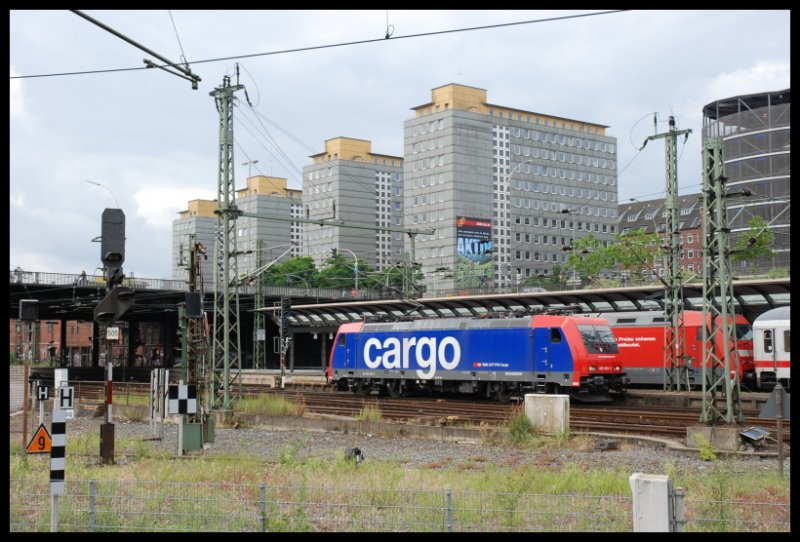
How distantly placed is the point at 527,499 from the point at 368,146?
148800 mm

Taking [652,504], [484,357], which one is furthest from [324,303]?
[652,504]

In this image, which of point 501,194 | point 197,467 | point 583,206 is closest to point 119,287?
point 197,467

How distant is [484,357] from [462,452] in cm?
1285

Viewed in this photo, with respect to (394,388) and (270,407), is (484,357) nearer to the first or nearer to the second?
(394,388)

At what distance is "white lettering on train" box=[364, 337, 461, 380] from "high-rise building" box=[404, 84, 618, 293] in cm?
7288

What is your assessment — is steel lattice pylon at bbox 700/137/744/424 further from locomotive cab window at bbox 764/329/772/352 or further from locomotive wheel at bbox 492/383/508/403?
locomotive cab window at bbox 764/329/772/352

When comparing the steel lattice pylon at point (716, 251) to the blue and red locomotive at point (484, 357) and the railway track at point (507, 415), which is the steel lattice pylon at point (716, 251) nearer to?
the railway track at point (507, 415)

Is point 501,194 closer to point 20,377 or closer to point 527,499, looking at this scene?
point 20,377

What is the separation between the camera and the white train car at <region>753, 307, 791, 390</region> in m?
32.7

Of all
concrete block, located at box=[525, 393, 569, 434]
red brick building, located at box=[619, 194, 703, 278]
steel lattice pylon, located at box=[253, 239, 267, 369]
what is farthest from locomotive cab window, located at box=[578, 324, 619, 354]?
Answer: red brick building, located at box=[619, 194, 703, 278]

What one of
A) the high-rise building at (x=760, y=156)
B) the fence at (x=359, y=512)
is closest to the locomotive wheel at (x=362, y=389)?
the fence at (x=359, y=512)

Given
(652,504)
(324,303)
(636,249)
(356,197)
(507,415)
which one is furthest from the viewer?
(356,197)

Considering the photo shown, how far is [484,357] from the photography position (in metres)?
32.4

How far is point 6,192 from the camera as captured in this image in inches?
390
